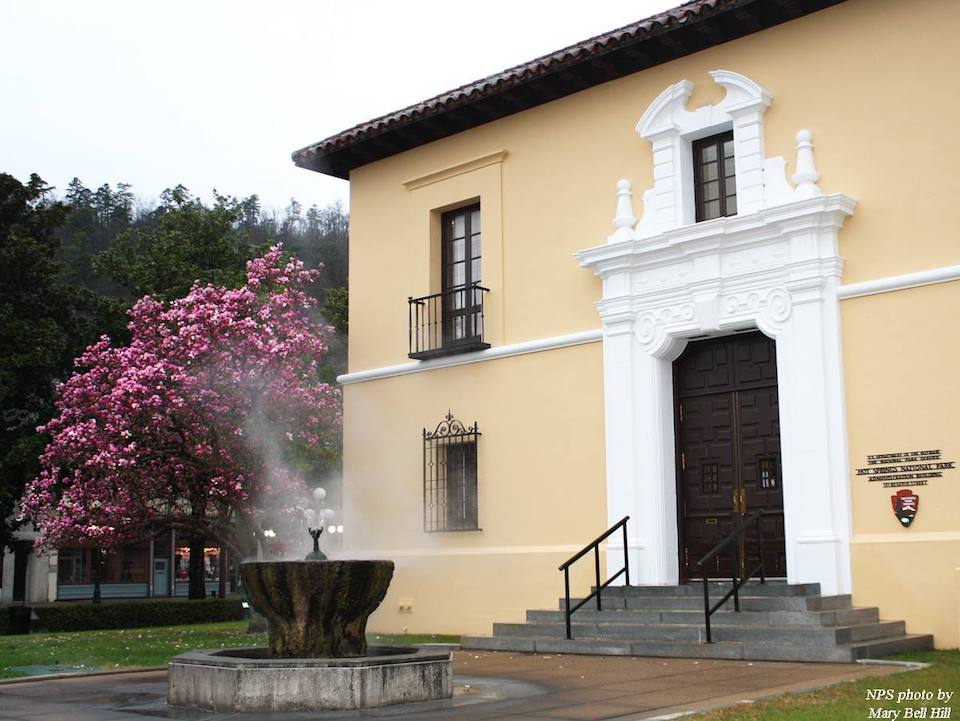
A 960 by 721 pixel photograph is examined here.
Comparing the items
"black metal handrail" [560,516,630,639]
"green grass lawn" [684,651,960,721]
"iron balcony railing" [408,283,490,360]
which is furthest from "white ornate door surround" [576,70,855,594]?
"green grass lawn" [684,651,960,721]

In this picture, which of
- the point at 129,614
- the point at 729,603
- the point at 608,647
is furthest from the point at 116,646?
the point at 129,614

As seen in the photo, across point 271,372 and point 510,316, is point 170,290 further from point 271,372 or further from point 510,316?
point 510,316

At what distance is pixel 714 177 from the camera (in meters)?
14.2

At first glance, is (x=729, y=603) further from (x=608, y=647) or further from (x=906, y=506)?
(x=906, y=506)

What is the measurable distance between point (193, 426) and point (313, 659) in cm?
897

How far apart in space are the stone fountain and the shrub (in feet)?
55.5

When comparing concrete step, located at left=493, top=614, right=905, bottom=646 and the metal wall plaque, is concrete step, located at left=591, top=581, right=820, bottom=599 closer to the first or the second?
concrete step, located at left=493, top=614, right=905, bottom=646

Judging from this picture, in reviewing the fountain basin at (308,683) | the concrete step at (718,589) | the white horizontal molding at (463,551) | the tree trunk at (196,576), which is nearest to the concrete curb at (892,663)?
the concrete step at (718,589)

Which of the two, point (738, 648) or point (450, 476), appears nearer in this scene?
point (738, 648)

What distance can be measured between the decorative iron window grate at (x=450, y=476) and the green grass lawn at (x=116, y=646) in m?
1.68

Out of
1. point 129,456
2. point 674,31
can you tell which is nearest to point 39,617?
point 129,456

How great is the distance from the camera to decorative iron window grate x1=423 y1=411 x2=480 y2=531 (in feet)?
52.5

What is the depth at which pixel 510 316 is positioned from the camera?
15820 mm

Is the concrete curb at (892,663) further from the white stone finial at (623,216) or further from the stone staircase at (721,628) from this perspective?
the white stone finial at (623,216)
